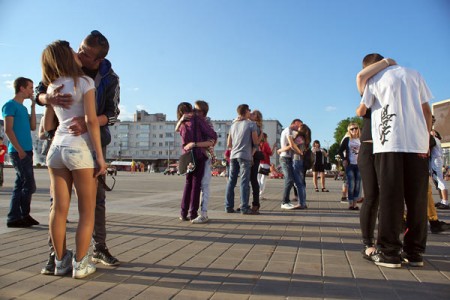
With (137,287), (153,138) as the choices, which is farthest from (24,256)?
(153,138)

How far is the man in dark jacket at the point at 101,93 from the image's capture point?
3.43 m

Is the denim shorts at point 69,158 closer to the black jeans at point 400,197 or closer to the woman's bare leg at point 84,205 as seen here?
the woman's bare leg at point 84,205

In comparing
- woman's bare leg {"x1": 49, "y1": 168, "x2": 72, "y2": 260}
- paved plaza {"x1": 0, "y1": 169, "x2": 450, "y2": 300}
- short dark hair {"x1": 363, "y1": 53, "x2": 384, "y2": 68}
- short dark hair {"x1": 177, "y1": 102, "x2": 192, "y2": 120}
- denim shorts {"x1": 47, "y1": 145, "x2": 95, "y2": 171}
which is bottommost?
paved plaza {"x1": 0, "y1": 169, "x2": 450, "y2": 300}

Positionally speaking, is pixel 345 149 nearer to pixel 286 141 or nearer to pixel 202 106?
pixel 286 141

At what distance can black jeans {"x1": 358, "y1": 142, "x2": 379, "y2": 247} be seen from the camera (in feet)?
13.2

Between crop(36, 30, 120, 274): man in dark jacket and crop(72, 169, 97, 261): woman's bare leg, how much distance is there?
0.33 meters

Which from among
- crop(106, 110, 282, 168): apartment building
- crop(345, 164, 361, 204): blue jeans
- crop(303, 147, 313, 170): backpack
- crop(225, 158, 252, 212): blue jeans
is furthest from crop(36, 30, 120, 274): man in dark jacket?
crop(106, 110, 282, 168): apartment building

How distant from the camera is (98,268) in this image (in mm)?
3461

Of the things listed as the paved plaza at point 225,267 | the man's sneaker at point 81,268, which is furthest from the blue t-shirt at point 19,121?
the man's sneaker at point 81,268

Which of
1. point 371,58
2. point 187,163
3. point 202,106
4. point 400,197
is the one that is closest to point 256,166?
point 202,106

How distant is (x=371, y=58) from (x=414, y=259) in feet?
6.62

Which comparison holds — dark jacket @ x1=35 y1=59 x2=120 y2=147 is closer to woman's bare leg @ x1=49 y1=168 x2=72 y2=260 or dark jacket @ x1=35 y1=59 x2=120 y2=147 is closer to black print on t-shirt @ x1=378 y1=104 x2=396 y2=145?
woman's bare leg @ x1=49 y1=168 x2=72 y2=260

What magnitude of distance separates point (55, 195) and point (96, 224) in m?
0.60

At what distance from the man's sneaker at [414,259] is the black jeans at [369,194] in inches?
14.7
